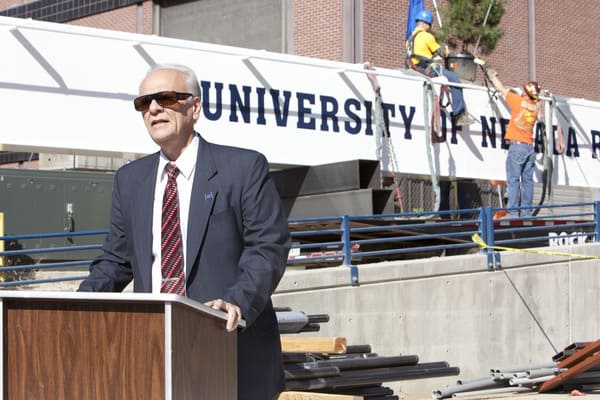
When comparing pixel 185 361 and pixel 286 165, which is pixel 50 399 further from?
pixel 286 165

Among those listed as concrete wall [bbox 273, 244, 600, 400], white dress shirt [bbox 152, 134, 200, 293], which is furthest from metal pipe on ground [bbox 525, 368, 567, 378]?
white dress shirt [bbox 152, 134, 200, 293]

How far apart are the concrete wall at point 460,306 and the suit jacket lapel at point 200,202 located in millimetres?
8769

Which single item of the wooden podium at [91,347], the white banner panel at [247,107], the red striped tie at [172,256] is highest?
the white banner panel at [247,107]

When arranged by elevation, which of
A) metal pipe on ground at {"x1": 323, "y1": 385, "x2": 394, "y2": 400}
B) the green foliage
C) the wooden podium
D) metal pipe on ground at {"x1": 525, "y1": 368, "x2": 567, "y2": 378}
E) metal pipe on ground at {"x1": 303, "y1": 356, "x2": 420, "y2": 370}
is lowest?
metal pipe on ground at {"x1": 525, "y1": 368, "x2": 567, "y2": 378}

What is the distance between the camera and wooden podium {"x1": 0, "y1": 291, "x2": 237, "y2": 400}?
321 cm

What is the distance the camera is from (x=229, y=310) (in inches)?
142

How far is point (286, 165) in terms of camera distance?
14.8 metres

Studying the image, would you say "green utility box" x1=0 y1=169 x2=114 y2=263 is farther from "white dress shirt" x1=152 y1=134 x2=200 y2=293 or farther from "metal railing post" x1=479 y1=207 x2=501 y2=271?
"white dress shirt" x1=152 y1=134 x2=200 y2=293

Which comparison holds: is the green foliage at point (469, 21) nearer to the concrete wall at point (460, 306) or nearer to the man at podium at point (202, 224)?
the concrete wall at point (460, 306)

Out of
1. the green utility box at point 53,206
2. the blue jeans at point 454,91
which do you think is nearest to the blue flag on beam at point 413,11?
the blue jeans at point 454,91

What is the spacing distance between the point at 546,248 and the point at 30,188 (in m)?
8.28

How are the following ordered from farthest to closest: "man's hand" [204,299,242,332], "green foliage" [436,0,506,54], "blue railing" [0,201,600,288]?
"green foliage" [436,0,506,54]
"blue railing" [0,201,600,288]
"man's hand" [204,299,242,332]

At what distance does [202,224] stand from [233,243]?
0.14 metres

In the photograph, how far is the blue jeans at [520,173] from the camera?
54.7 feet
